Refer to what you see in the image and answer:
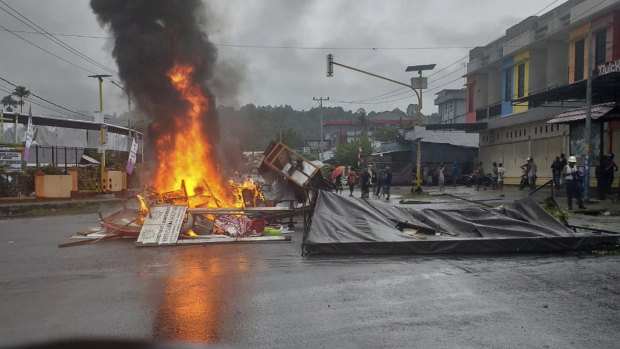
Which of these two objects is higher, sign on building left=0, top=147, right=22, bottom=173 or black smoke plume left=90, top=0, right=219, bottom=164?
black smoke plume left=90, top=0, right=219, bottom=164

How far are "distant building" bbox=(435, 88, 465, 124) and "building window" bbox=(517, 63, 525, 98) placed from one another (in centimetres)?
2598

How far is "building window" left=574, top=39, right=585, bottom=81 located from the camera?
24.9 meters

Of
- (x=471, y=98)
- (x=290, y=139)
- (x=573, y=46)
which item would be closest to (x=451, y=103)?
(x=471, y=98)

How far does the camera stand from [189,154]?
14688 mm

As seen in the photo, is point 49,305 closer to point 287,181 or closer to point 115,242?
point 115,242

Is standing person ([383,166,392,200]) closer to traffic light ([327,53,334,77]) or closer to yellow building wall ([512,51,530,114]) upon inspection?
traffic light ([327,53,334,77])

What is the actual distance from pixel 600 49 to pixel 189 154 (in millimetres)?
20797

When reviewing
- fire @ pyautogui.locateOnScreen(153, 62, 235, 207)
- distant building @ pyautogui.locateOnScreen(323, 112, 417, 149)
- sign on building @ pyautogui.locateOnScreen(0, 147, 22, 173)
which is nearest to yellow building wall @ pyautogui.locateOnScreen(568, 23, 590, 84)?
fire @ pyautogui.locateOnScreen(153, 62, 235, 207)

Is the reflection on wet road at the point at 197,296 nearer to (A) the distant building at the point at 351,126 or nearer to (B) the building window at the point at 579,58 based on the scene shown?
(B) the building window at the point at 579,58

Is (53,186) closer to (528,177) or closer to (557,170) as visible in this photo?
(557,170)

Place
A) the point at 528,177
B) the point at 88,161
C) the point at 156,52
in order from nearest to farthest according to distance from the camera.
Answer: the point at 156,52 → the point at 528,177 → the point at 88,161

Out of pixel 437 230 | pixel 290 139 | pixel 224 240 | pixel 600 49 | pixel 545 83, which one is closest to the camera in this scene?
pixel 437 230

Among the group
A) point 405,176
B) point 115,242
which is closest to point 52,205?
point 115,242

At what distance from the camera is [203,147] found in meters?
15.1
